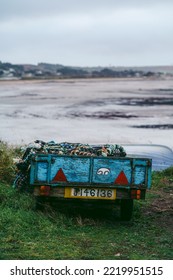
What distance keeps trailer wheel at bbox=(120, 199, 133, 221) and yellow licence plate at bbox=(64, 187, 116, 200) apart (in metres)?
0.42

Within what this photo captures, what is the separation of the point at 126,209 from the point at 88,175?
1041 millimetres

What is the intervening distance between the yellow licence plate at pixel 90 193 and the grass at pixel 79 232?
1.38 ft

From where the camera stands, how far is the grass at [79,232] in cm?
667

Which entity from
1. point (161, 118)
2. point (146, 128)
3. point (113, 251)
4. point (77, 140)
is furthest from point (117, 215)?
point (161, 118)

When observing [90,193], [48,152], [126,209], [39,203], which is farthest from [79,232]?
[48,152]

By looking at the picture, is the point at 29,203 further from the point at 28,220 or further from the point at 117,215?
the point at 117,215

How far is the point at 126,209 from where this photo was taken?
28.5ft

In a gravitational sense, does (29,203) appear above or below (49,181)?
below

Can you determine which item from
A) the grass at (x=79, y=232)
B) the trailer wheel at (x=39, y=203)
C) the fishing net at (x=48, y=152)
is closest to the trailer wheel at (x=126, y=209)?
the grass at (x=79, y=232)

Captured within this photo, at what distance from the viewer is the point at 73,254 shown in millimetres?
6555

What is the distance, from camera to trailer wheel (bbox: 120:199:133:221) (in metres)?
8.61

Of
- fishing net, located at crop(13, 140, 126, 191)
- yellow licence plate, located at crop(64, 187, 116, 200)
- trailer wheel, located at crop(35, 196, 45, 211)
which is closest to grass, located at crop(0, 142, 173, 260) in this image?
trailer wheel, located at crop(35, 196, 45, 211)

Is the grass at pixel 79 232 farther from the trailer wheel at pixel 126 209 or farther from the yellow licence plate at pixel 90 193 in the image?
the yellow licence plate at pixel 90 193
